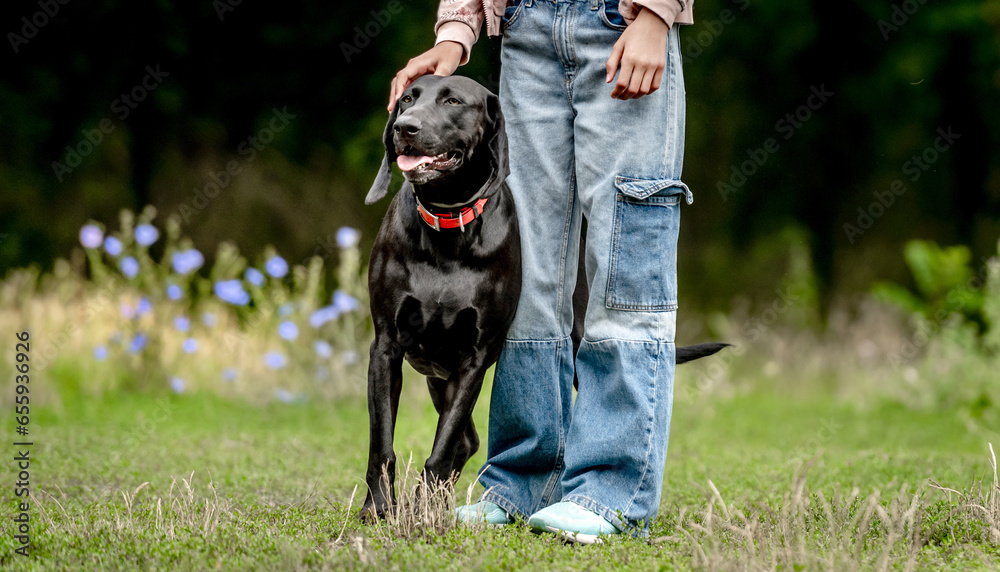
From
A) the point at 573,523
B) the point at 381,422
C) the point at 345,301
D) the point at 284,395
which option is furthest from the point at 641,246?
the point at 284,395

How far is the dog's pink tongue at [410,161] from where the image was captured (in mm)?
2379

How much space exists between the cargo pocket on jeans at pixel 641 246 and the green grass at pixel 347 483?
1.83ft

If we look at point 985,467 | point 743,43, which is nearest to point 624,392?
point 985,467

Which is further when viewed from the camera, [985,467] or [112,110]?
[112,110]

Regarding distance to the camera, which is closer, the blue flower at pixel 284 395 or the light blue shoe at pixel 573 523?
the light blue shoe at pixel 573 523

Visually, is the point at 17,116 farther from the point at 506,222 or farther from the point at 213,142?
the point at 506,222

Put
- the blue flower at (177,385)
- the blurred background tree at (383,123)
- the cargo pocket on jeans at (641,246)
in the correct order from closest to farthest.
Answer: the cargo pocket on jeans at (641,246) < the blue flower at (177,385) < the blurred background tree at (383,123)

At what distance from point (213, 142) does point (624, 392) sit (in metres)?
6.83

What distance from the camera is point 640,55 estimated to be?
232 centimetres

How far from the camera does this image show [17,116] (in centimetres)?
755
